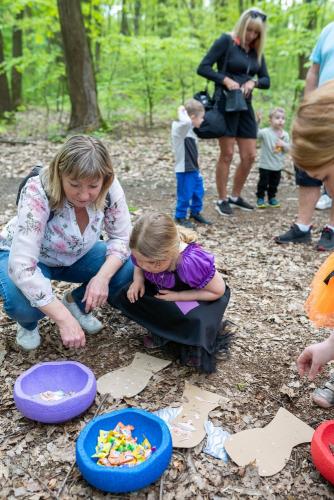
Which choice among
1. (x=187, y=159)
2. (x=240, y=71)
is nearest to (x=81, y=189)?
(x=187, y=159)

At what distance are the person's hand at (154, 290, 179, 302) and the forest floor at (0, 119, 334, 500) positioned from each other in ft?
1.39

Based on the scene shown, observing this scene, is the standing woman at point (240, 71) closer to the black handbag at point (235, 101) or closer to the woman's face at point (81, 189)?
the black handbag at point (235, 101)

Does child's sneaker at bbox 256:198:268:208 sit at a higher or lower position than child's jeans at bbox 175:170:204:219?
lower

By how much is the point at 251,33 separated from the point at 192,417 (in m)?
3.76

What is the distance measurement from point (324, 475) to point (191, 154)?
11.0 ft

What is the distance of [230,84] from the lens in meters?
4.37

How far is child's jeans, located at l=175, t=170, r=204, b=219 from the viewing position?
15.0ft

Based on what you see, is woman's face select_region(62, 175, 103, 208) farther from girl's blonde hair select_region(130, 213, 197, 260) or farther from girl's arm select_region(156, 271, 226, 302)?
girl's arm select_region(156, 271, 226, 302)

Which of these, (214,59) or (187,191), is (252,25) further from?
(187,191)

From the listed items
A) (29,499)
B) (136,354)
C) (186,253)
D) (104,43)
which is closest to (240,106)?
(186,253)

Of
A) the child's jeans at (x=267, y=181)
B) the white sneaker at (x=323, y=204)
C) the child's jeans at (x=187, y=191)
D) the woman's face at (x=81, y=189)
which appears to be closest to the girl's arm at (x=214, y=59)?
the child's jeans at (x=187, y=191)

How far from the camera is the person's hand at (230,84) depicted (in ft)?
14.3

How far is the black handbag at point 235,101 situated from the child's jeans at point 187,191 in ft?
2.35

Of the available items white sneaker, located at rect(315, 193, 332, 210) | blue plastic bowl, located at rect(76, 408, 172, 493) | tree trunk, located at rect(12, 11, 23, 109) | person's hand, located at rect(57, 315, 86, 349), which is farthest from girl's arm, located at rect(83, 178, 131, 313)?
tree trunk, located at rect(12, 11, 23, 109)
